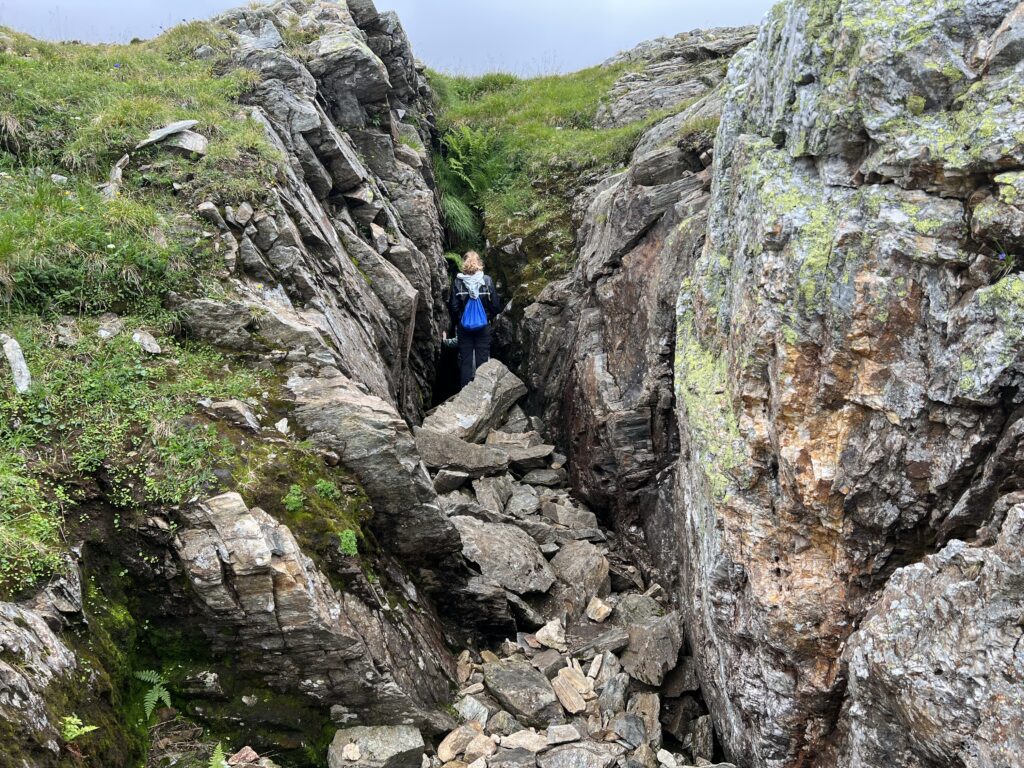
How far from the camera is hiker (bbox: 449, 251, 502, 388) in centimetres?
1808

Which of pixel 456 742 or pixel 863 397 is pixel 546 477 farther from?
pixel 863 397

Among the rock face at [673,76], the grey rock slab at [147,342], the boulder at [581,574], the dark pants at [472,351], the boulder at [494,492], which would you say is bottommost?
the boulder at [581,574]

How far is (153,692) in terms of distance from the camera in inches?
284

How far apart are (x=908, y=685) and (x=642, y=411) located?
26.2ft

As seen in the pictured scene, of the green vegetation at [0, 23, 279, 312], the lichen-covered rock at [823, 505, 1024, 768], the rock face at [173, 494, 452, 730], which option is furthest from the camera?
the green vegetation at [0, 23, 279, 312]

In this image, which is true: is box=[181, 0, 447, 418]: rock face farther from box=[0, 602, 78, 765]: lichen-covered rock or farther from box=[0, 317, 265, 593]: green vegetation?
box=[0, 602, 78, 765]: lichen-covered rock

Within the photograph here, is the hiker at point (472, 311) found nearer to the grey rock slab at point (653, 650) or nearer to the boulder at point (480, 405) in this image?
the boulder at point (480, 405)

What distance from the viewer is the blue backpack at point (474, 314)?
59.1ft

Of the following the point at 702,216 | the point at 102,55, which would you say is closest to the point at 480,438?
the point at 702,216

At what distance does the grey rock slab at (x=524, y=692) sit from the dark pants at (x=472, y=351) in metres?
10.1

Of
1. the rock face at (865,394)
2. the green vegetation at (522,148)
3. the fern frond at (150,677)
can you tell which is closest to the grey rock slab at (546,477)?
the rock face at (865,394)

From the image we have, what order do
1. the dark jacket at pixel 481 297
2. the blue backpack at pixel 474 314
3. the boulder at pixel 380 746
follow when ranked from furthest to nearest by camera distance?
the dark jacket at pixel 481 297 < the blue backpack at pixel 474 314 < the boulder at pixel 380 746

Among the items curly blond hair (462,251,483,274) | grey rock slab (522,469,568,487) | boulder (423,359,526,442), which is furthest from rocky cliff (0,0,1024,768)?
curly blond hair (462,251,483,274)

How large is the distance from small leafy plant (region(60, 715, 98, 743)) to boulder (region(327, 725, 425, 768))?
2.74m
